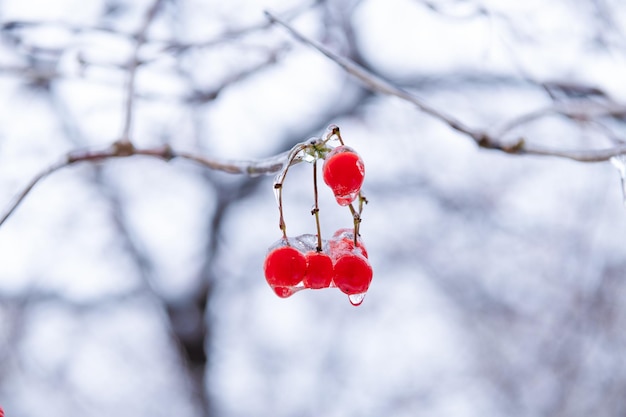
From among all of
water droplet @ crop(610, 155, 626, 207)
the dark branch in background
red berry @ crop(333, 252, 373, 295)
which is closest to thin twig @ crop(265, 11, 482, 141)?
the dark branch in background

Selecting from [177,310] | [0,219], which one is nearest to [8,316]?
[177,310]

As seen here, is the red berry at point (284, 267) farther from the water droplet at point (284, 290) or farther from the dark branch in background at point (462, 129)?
the dark branch in background at point (462, 129)

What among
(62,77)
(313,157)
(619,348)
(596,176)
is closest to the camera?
(313,157)

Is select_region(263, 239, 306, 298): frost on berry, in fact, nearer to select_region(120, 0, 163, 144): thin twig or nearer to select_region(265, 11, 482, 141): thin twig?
select_region(265, 11, 482, 141): thin twig

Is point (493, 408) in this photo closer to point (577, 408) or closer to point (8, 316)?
point (577, 408)

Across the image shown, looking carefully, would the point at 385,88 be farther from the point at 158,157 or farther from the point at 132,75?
the point at 132,75

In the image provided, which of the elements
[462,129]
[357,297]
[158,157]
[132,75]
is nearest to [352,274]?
[357,297]
